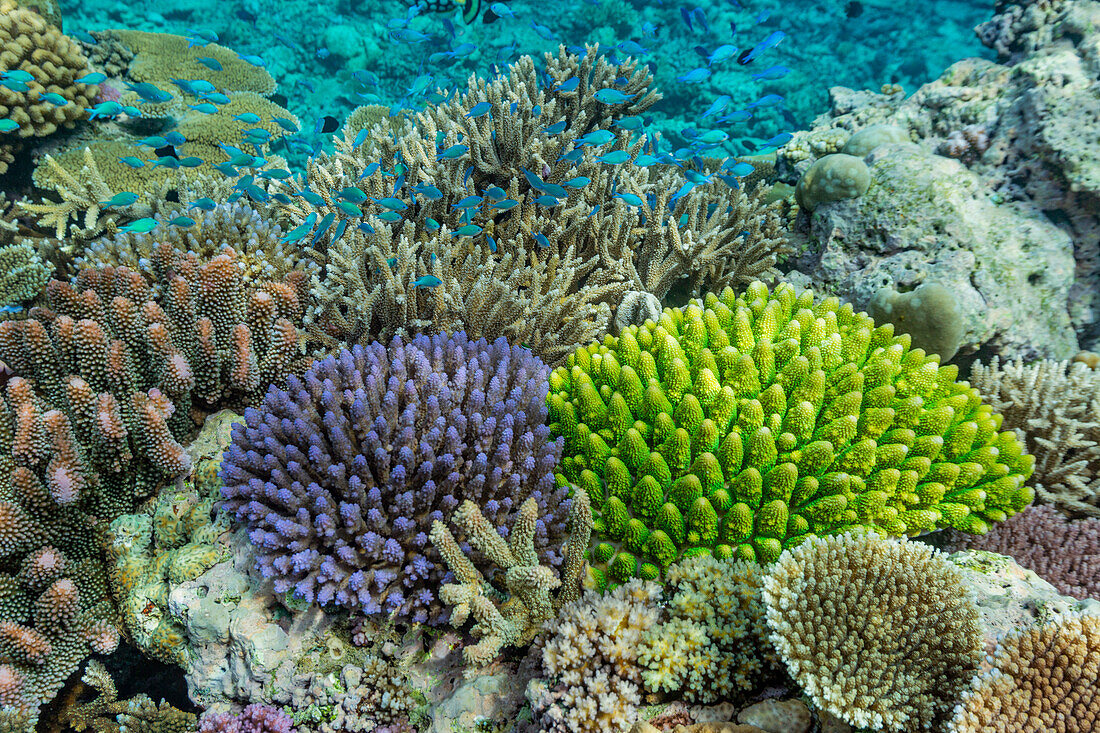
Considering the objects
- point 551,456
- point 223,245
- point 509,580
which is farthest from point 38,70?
point 509,580

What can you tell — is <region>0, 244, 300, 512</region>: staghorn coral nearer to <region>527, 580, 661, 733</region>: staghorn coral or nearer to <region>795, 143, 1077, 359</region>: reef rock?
<region>527, 580, 661, 733</region>: staghorn coral

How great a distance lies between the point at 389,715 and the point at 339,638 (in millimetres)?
423

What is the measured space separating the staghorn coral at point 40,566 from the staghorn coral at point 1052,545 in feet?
16.0

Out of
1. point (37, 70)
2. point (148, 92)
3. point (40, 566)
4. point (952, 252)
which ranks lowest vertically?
point (40, 566)

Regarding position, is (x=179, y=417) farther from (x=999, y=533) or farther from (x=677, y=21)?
(x=677, y=21)

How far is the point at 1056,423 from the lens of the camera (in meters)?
3.47

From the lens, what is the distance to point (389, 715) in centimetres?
233

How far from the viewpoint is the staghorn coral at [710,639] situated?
2.00m

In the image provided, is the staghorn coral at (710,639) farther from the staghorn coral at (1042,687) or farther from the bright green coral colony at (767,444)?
the staghorn coral at (1042,687)

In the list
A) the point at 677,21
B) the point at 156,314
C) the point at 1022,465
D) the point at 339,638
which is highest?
the point at 677,21

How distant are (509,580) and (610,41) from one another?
921 inches

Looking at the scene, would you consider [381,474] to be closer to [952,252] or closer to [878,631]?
[878,631]

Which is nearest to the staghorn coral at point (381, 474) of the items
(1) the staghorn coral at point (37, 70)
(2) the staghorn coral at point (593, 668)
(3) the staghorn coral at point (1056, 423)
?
(2) the staghorn coral at point (593, 668)

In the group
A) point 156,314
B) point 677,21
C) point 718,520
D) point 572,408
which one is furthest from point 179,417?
point 677,21
